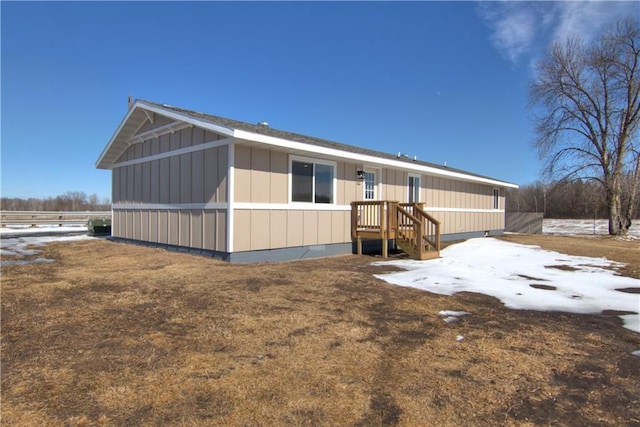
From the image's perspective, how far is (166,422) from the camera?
7.11ft

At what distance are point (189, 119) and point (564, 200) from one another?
140ft

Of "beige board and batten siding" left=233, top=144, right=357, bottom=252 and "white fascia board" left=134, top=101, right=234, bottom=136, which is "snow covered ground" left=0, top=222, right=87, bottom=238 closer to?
"white fascia board" left=134, top=101, right=234, bottom=136

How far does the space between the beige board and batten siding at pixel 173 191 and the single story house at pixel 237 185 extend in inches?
1.1

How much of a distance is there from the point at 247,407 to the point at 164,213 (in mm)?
9334

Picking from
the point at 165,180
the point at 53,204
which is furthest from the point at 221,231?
the point at 53,204

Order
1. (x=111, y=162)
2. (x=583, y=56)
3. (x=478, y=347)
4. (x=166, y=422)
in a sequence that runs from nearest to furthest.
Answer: (x=166, y=422) → (x=478, y=347) → (x=111, y=162) → (x=583, y=56)

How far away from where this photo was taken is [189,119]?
891 centimetres

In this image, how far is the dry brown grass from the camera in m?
2.33

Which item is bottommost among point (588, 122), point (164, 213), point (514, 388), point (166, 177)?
point (514, 388)

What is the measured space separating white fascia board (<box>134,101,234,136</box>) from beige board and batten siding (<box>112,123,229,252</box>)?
0.38 meters

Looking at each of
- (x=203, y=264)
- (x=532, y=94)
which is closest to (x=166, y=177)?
(x=203, y=264)

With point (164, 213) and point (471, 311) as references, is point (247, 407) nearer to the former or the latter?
point (471, 311)

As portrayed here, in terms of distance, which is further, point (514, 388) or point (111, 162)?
point (111, 162)

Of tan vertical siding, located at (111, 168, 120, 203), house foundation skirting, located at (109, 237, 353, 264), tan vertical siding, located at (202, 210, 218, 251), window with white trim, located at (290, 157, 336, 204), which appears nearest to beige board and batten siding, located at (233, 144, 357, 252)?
house foundation skirting, located at (109, 237, 353, 264)
